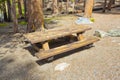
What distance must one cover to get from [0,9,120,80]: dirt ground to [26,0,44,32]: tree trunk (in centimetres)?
109

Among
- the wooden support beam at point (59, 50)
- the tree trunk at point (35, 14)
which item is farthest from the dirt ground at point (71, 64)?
the tree trunk at point (35, 14)

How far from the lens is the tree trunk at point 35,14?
738 cm

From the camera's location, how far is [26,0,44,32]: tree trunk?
738 cm

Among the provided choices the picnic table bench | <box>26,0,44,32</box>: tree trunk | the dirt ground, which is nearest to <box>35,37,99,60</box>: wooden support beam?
the picnic table bench

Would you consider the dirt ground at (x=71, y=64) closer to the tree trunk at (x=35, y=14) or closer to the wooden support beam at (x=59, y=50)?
the wooden support beam at (x=59, y=50)

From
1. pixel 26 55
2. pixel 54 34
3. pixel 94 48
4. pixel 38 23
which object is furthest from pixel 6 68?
pixel 94 48

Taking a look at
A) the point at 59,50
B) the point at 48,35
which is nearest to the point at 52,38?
the point at 48,35

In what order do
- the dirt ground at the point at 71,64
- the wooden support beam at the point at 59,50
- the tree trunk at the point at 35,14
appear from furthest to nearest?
the tree trunk at the point at 35,14
the wooden support beam at the point at 59,50
the dirt ground at the point at 71,64

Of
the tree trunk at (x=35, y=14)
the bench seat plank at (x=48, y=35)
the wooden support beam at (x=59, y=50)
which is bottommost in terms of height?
the wooden support beam at (x=59, y=50)

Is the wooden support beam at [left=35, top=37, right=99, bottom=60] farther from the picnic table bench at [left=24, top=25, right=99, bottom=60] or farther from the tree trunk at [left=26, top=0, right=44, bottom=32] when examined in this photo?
the tree trunk at [left=26, top=0, right=44, bottom=32]

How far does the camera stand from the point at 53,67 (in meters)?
5.36

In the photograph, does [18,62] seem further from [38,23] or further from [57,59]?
[38,23]

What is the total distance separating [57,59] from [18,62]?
131 cm

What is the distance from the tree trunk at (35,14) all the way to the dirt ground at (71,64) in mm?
1088
